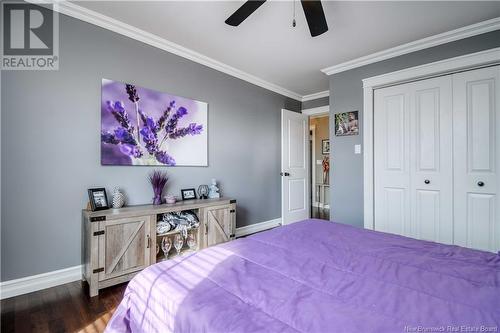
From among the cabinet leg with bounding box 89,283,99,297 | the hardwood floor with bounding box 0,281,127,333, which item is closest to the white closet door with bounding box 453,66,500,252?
the hardwood floor with bounding box 0,281,127,333

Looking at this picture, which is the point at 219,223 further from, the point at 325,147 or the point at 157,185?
the point at 325,147

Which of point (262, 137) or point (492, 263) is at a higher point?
point (262, 137)

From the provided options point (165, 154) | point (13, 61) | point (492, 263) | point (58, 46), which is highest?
point (58, 46)

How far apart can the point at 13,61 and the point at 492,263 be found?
3.42 meters

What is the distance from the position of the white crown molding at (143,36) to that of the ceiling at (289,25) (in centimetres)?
6

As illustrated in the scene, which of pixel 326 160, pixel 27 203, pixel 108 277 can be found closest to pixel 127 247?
pixel 108 277

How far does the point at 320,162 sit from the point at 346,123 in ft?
9.86

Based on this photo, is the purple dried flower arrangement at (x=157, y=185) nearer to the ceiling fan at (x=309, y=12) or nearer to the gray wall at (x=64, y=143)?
the gray wall at (x=64, y=143)

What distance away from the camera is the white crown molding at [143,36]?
206cm

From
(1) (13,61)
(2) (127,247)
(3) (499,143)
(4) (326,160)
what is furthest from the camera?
(4) (326,160)

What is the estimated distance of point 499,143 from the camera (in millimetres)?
2266

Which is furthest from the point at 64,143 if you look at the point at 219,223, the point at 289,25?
the point at 289,25

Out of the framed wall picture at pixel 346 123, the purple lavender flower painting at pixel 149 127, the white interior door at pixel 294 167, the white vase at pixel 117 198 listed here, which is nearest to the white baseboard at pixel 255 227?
the white interior door at pixel 294 167

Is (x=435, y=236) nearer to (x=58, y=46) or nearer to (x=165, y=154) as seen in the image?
(x=165, y=154)
